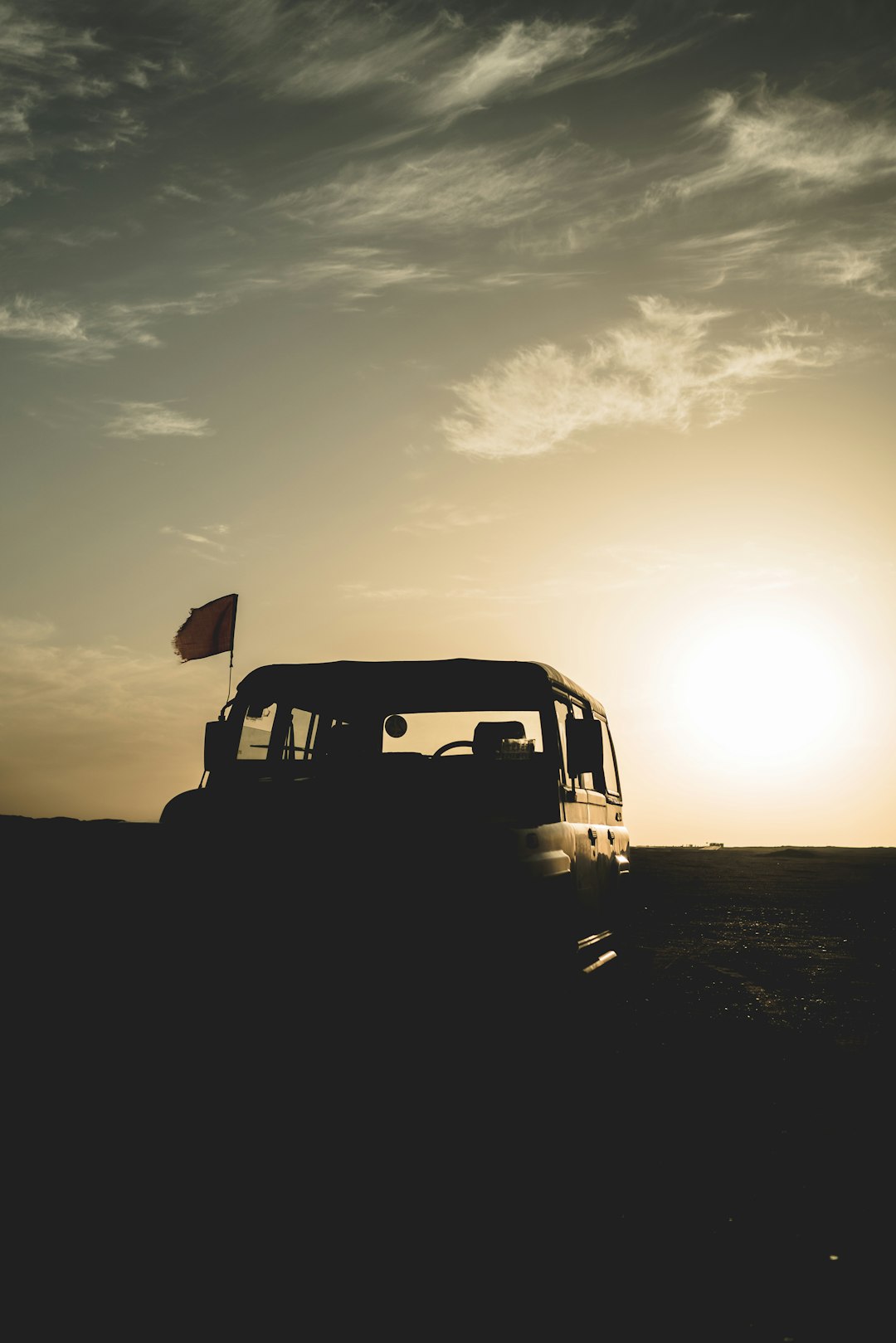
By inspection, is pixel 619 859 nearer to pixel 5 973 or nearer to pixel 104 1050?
pixel 104 1050

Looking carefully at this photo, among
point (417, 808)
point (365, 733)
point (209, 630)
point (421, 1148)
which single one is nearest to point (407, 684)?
point (365, 733)

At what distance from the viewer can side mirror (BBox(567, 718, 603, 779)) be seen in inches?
248

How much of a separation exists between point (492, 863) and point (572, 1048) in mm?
1203

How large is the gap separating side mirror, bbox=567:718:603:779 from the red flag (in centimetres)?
578

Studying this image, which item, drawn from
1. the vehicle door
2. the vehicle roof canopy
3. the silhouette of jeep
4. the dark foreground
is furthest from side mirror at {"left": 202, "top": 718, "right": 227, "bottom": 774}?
the vehicle door

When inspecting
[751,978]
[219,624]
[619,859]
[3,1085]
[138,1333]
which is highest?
[219,624]

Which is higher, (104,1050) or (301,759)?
(301,759)

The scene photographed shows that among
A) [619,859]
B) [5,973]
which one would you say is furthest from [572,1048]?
[5,973]

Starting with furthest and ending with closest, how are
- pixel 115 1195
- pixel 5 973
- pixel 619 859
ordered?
pixel 5 973 < pixel 619 859 < pixel 115 1195

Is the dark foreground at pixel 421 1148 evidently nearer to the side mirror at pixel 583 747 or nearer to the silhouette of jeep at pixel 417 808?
the silhouette of jeep at pixel 417 808

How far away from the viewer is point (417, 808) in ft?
16.6

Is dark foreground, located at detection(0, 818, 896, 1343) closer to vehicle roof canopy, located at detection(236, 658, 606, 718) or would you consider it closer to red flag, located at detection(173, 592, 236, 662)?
vehicle roof canopy, located at detection(236, 658, 606, 718)

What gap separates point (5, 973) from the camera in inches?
386

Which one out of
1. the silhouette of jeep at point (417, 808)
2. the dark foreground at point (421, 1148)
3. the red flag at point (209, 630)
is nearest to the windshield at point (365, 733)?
the silhouette of jeep at point (417, 808)
